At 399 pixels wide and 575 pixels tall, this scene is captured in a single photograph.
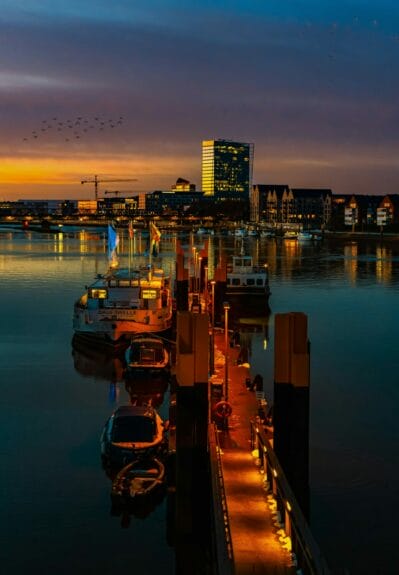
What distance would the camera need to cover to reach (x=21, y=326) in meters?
46.3

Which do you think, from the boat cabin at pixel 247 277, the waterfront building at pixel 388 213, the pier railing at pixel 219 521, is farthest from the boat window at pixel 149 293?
the waterfront building at pixel 388 213

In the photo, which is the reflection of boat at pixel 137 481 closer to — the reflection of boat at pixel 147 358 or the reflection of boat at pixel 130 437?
the reflection of boat at pixel 130 437

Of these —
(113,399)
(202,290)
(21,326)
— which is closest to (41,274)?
(202,290)

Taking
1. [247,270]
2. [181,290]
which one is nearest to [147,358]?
[181,290]

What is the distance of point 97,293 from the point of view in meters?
38.8

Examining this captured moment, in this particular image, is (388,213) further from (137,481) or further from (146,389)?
(137,481)

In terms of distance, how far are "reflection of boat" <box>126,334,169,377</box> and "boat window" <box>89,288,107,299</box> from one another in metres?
7.13

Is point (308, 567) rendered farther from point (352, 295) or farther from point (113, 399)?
point (352, 295)

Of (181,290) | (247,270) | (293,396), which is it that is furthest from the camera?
(247,270)

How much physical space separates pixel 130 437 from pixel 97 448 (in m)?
2.85

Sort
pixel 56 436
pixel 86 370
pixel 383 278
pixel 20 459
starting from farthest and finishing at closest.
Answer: pixel 383 278
pixel 86 370
pixel 56 436
pixel 20 459

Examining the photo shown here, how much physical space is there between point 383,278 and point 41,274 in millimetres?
36090

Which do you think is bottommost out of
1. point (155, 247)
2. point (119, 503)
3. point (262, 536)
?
point (119, 503)

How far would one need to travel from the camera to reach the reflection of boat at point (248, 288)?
55719mm
